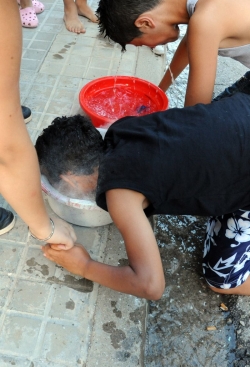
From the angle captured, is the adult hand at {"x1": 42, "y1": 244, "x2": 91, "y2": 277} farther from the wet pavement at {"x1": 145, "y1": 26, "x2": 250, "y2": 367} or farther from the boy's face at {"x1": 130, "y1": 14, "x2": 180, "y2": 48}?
the boy's face at {"x1": 130, "y1": 14, "x2": 180, "y2": 48}

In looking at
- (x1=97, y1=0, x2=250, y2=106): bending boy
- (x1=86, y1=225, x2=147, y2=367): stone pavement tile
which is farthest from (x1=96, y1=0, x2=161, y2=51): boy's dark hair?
(x1=86, y1=225, x2=147, y2=367): stone pavement tile

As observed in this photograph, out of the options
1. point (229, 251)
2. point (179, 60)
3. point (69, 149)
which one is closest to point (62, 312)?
point (69, 149)

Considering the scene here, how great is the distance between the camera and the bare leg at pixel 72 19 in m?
3.52

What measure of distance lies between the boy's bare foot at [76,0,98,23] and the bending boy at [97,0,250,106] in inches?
76.7

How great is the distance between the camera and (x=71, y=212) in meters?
1.85

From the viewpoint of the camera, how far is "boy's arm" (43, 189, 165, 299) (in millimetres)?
1390

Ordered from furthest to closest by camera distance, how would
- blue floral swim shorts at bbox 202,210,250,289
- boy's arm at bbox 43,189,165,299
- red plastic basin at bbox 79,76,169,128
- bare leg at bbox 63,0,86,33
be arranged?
bare leg at bbox 63,0,86,33 → red plastic basin at bbox 79,76,169,128 → blue floral swim shorts at bbox 202,210,250,289 → boy's arm at bbox 43,189,165,299

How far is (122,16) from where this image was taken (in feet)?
6.22

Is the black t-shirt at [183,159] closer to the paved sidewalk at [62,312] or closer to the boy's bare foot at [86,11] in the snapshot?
the paved sidewalk at [62,312]

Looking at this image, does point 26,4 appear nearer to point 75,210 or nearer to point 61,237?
point 75,210

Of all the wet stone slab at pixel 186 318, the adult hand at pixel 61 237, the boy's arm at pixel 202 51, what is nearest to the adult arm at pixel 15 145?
the adult hand at pixel 61 237

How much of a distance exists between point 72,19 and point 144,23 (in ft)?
6.24

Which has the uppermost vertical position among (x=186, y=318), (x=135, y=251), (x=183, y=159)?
(x=183, y=159)

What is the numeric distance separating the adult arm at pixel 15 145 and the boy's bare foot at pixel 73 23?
2587mm
